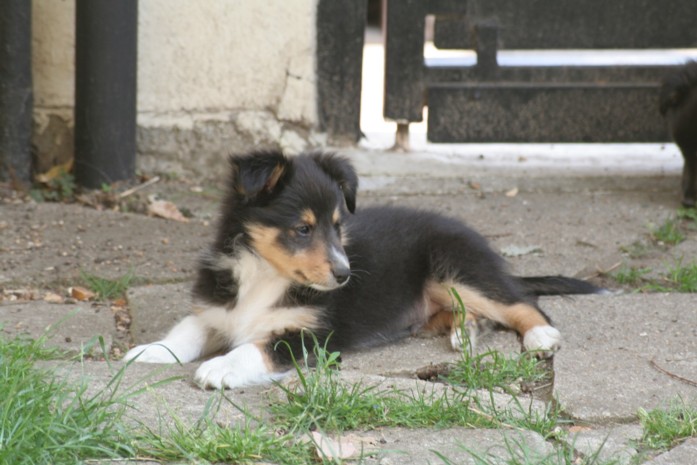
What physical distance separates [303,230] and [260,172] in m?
0.27

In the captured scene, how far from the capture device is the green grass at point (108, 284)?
4.55 m

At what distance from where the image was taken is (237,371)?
11.7 feet

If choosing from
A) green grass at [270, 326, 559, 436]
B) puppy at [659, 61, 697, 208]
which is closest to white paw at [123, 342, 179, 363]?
green grass at [270, 326, 559, 436]

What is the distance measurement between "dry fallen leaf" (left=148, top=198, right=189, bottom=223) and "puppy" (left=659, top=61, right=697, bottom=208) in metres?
2.66

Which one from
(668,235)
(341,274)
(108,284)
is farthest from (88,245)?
(668,235)

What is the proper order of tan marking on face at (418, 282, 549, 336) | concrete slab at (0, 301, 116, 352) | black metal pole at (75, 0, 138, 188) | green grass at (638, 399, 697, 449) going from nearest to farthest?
green grass at (638, 399, 697, 449)
concrete slab at (0, 301, 116, 352)
tan marking on face at (418, 282, 549, 336)
black metal pole at (75, 0, 138, 188)

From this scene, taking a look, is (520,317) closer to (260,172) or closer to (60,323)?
(260,172)

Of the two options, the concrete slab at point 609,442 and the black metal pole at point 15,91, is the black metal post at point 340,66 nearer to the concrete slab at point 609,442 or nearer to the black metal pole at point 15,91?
the black metal pole at point 15,91

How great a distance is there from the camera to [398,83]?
6.04 metres

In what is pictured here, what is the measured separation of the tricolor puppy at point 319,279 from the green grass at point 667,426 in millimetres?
681

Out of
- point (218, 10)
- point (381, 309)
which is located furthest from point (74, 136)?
point (381, 309)

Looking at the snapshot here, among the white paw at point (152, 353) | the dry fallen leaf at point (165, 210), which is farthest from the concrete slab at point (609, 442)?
the dry fallen leaf at point (165, 210)

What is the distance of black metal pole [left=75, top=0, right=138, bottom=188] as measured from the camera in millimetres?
5566

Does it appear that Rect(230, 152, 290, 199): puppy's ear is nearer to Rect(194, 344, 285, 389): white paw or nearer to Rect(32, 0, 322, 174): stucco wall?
Rect(194, 344, 285, 389): white paw
